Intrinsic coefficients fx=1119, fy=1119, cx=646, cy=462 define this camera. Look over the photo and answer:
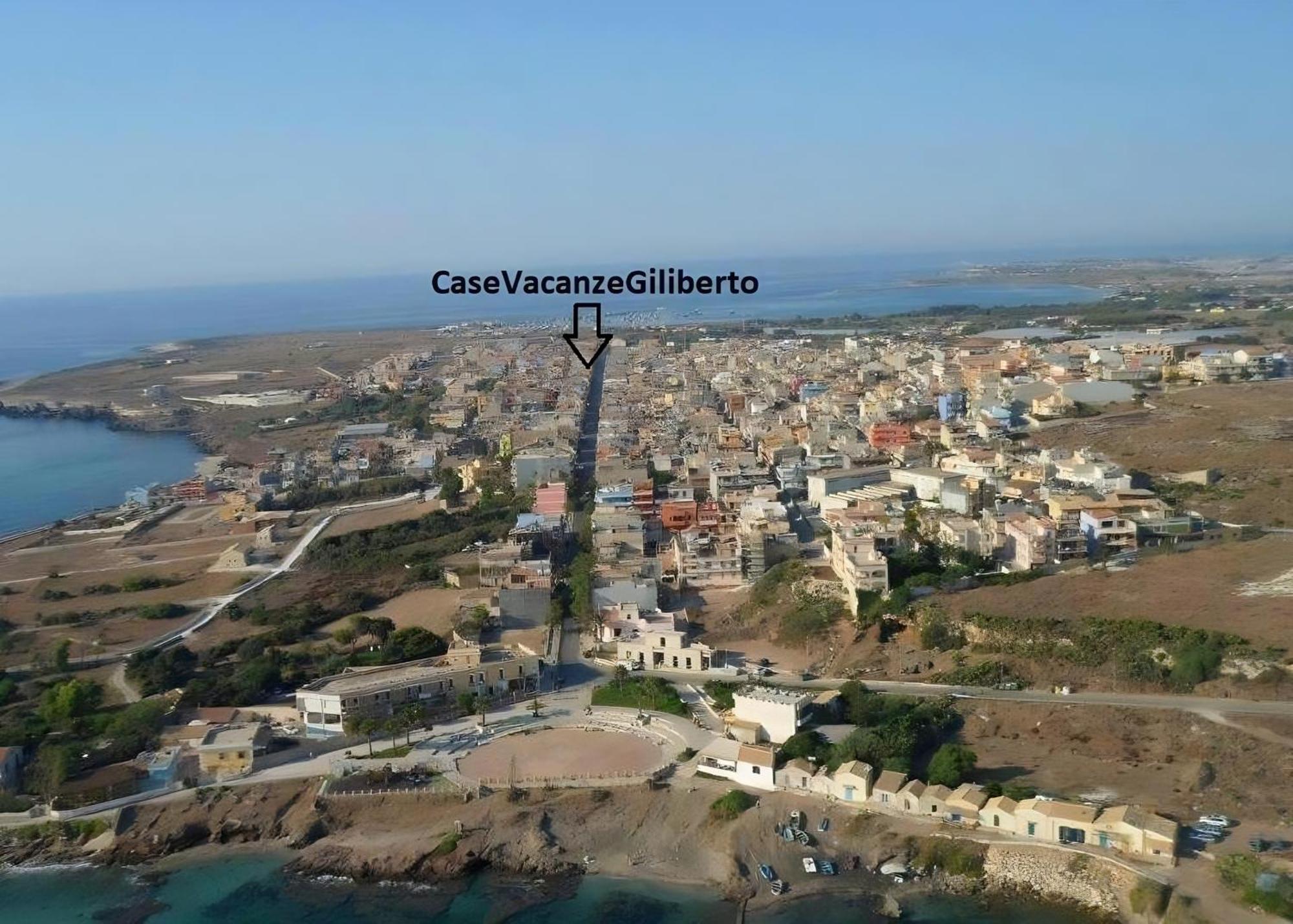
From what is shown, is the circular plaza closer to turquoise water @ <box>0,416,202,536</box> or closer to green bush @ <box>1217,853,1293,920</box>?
green bush @ <box>1217,853,1293,920</box>

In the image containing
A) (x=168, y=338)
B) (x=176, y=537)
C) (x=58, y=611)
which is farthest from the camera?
(x=168, y=338)

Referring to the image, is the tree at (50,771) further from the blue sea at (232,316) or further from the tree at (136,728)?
the blue sea at (232,316)

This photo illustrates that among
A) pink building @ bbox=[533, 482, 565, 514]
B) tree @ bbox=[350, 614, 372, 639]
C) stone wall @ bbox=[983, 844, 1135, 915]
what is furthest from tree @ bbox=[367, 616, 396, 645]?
stone wall @ bbox=[983, 844, 1135, 915]

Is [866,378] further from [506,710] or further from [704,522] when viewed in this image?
[506,710]

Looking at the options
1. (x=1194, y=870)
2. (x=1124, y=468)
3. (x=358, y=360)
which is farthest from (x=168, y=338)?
(x=1194, y=870)

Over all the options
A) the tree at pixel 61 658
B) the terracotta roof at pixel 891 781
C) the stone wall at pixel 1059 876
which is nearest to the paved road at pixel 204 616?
the tree at pixel 61 658

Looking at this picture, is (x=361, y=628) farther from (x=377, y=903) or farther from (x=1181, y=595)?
(x=1181, y=595)
